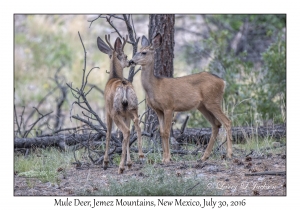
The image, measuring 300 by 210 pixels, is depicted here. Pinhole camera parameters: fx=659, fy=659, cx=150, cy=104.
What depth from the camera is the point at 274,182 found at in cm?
871

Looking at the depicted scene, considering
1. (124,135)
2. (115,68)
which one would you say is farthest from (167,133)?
(115,68)

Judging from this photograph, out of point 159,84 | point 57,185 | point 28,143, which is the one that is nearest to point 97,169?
point 57,185

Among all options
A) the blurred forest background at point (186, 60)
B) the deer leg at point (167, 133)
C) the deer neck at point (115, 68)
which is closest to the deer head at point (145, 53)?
the deer neck at point (115, 68)

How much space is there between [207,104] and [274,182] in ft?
6.79

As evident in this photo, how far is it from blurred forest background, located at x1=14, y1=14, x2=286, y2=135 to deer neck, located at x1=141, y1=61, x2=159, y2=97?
136 inches

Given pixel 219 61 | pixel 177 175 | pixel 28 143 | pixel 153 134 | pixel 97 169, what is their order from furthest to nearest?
pixel 219 61 → pixel 28 143 → pixel 153 134 → pixel 97 169 → pixel 177 175

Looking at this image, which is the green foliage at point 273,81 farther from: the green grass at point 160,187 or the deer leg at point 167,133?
the green grass at point 160,187

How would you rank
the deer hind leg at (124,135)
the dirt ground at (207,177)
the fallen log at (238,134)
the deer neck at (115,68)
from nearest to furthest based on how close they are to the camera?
the dirt ground at (207,177)
the deer hind leg at (124,135)
the deer neck at (115,68)
the fallen log at (238,134)

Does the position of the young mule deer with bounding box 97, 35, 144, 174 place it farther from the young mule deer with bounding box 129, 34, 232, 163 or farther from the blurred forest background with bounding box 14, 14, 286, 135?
the blurred forest background with bounding box 14, 14, 286, 135

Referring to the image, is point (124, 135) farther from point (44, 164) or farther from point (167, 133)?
point (44, 164)

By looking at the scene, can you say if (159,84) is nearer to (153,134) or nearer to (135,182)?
(153,134)

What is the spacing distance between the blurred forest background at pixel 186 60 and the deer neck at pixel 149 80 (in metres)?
3.44

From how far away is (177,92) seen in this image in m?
10.3

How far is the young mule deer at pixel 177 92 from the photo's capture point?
10203 mm
